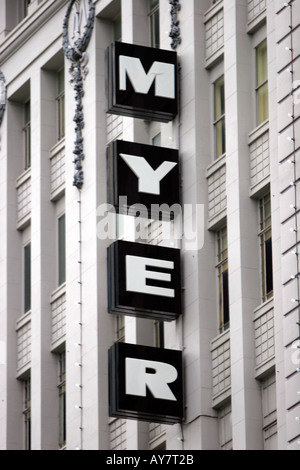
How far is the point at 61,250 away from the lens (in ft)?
187

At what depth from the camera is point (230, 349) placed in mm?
46812

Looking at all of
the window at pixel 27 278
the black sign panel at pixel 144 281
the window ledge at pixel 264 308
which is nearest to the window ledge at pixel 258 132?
the black sign panel at pixel 144 281

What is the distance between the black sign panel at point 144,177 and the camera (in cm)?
4925

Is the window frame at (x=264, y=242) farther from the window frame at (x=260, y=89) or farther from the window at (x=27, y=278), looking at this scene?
the window at (x=27, y=278)

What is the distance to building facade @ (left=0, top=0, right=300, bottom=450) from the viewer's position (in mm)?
45875

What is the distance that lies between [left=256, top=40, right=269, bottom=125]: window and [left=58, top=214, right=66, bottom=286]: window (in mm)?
10288

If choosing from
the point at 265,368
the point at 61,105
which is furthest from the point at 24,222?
the point at 265,368

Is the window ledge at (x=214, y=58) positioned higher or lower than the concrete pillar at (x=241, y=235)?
higher

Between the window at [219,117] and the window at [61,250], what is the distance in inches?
335
